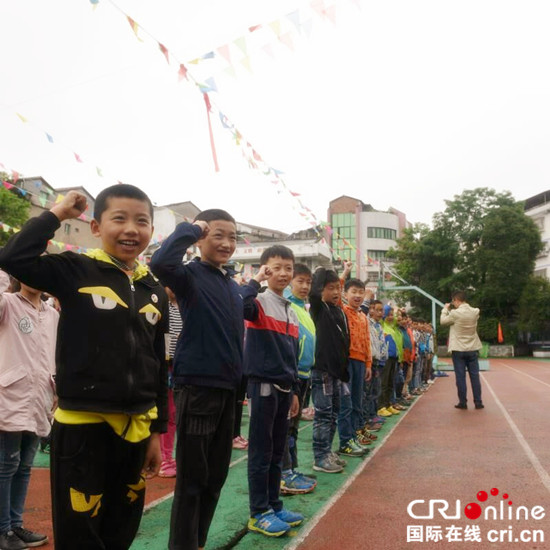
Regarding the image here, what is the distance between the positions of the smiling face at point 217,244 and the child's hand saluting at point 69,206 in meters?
1.01

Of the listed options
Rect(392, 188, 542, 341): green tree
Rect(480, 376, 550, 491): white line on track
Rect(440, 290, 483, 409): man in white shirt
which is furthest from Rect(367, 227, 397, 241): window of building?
Rect(480, 376, 550, 491): white line on track

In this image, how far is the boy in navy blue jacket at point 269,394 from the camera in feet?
10.9

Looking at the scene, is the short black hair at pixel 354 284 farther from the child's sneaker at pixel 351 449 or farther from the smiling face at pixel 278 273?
the smiling face at pixel 278 273

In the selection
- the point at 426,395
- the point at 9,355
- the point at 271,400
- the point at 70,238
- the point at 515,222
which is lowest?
the point at 426,395

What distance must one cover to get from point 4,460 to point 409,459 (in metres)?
3.96

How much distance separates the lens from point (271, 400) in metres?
3.44

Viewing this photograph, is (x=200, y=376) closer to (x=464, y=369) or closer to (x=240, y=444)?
(x=240, y=444)

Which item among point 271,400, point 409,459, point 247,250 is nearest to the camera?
point 271,400

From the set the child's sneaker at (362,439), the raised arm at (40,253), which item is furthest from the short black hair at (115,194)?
the child's sneaker at (362,439)

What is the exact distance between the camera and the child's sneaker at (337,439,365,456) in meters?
5.54

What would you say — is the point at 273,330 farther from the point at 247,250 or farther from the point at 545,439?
the point at 247,250

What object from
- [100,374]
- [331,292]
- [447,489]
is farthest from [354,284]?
[100,374]

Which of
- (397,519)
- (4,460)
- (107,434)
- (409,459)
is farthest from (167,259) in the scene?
(409,459)

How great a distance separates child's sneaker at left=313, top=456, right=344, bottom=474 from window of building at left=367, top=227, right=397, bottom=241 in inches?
2062
